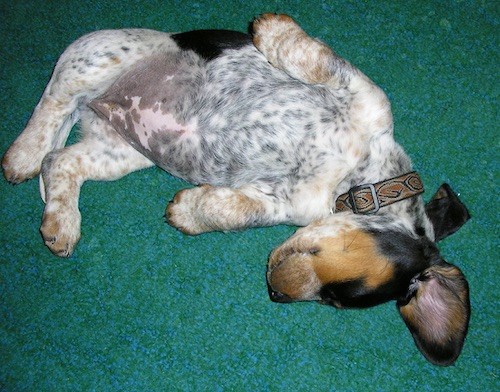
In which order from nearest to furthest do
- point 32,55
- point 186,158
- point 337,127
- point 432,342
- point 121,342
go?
1. point 432,342
2. point 337,127
3. point 186,158
4. point 121,342
5. point 32,55

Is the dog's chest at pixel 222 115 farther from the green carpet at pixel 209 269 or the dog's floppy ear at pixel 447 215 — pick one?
the dog's floppy ear at pixel 447 215

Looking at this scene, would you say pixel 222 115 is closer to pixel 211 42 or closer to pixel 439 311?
pixel 211 42

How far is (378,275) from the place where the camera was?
7.32ft

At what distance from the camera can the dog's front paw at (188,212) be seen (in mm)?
2672

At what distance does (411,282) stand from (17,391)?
7.40 ft

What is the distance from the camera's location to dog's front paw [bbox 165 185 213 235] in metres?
2.67

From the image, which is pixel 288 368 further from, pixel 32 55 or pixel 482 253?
pixel 32 55

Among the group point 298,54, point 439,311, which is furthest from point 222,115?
point 439,311

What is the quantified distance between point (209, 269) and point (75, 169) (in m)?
0.97

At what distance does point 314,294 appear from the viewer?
7.66 feet

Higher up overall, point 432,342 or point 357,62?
point 357,62

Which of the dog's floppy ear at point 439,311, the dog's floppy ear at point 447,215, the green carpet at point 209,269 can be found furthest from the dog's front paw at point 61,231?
the dog's floppy ear at point 447,215

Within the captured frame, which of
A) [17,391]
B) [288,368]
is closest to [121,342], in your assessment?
[17,391]

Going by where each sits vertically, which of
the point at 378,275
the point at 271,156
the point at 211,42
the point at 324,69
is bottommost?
the point at 378,275
